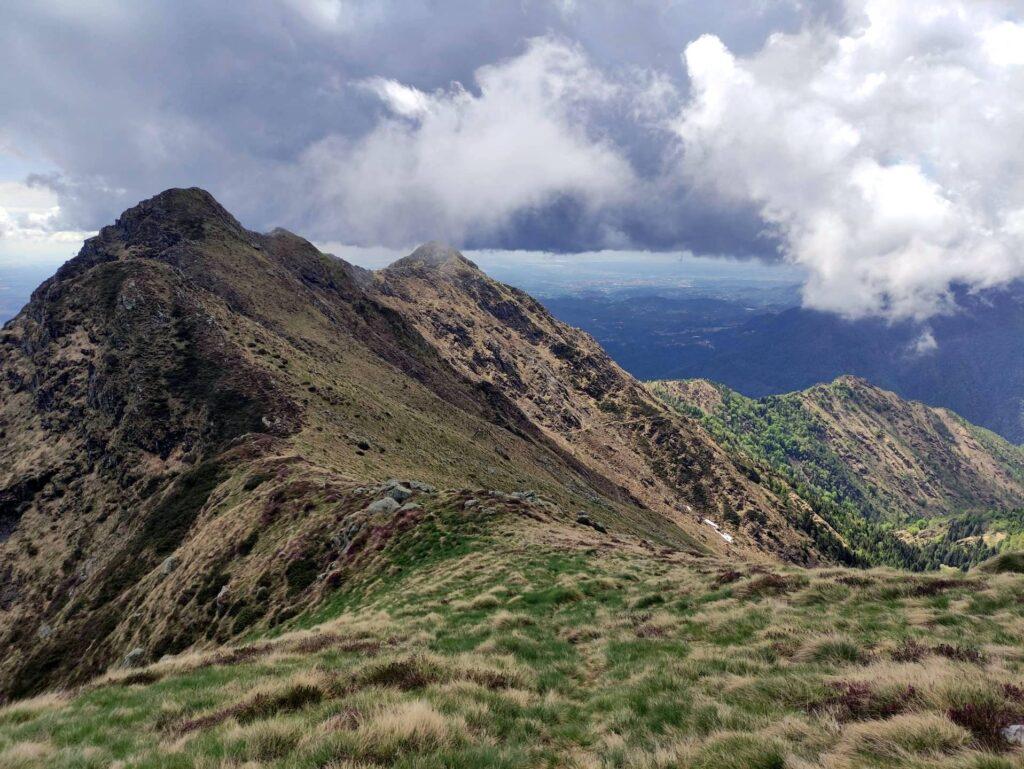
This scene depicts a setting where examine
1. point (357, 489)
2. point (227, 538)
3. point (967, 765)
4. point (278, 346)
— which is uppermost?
point (278, 346)

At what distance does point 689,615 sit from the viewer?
54.0 feet

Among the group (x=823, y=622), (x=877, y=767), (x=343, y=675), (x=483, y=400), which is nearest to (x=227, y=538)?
(x=343, y=675)

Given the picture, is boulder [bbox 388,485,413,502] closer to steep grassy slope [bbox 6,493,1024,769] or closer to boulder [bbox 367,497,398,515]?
boulder [bbox 367,497,398,515]

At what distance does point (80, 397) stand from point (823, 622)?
106m

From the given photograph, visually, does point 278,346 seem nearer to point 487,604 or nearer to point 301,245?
point 487,604

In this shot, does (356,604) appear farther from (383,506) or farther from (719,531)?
(719,531)

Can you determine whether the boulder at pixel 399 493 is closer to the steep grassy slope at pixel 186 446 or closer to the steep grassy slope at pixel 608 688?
the steep grassy slope at pixel 186 446

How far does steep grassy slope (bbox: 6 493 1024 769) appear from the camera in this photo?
6238 mm

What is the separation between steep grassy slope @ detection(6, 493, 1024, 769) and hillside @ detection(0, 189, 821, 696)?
16235 mm

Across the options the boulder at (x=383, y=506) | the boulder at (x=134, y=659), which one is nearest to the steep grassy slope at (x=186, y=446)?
the boulder at (x=134, y=659)

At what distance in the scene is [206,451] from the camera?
6350cm

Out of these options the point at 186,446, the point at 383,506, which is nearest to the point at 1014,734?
the point at 383,506

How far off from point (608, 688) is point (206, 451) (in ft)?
221

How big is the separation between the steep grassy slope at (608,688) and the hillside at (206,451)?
639 inches
